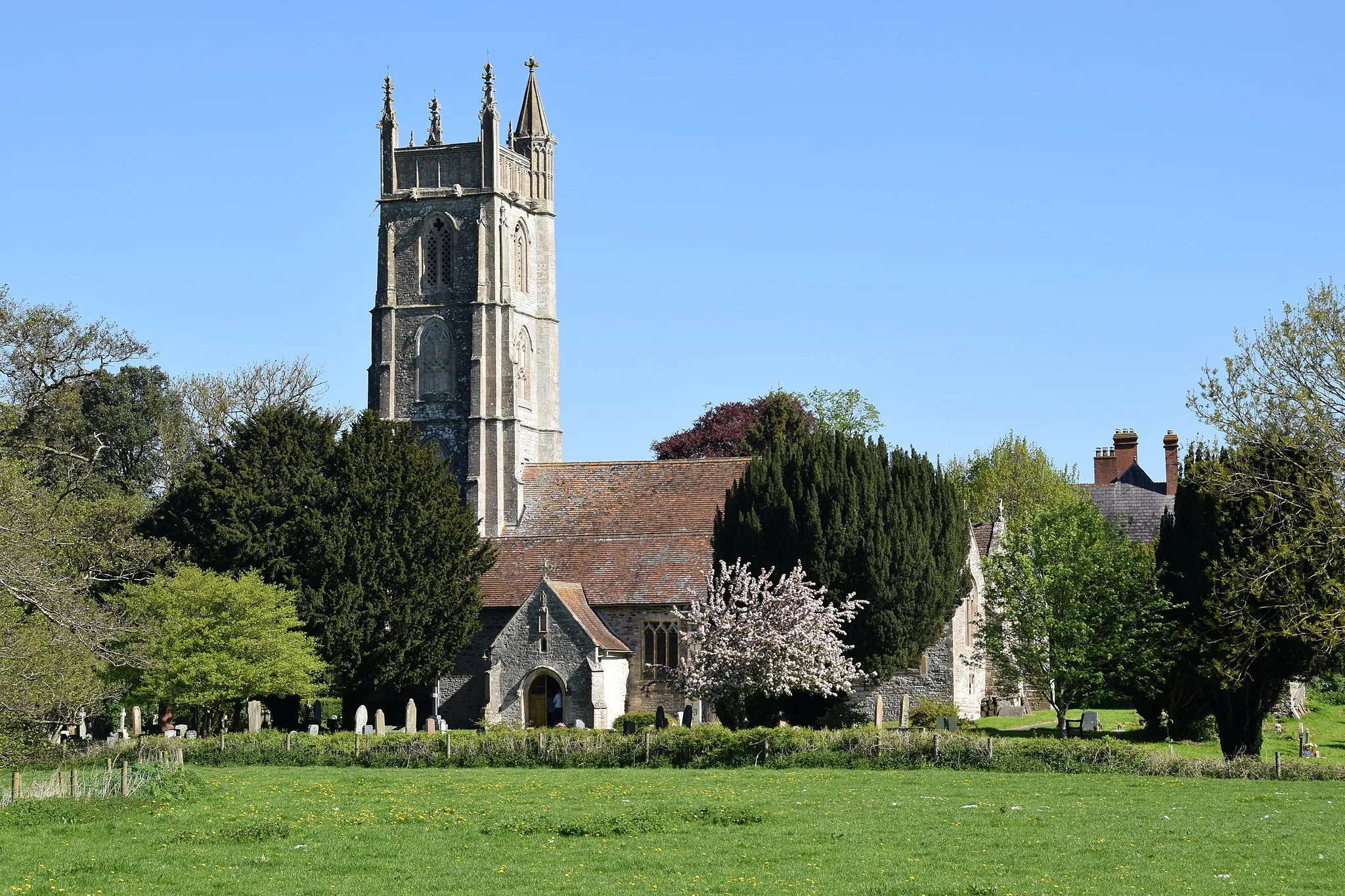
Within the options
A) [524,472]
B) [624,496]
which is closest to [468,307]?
[524,472]

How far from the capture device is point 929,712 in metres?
44.2

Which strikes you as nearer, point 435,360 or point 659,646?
point 659,646

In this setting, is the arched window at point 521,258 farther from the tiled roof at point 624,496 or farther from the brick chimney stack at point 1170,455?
the brick chimney stack at point 1170,455

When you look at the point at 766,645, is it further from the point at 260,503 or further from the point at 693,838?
the point at 693,838

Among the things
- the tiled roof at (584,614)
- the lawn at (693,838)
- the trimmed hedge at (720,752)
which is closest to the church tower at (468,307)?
the tiled roof at (584,614)

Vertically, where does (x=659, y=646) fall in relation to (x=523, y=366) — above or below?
below

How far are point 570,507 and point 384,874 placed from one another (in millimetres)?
37748

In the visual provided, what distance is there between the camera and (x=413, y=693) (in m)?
49.5

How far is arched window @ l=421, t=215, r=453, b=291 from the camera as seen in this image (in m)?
58.8

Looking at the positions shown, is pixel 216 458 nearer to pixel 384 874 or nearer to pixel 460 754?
pixel 460 754

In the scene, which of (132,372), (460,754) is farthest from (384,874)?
(132,372)

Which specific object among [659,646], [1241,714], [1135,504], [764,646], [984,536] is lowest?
[1241,714]

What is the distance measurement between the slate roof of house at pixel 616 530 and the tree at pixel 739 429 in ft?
49.2

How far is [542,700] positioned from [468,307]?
1615 cm
